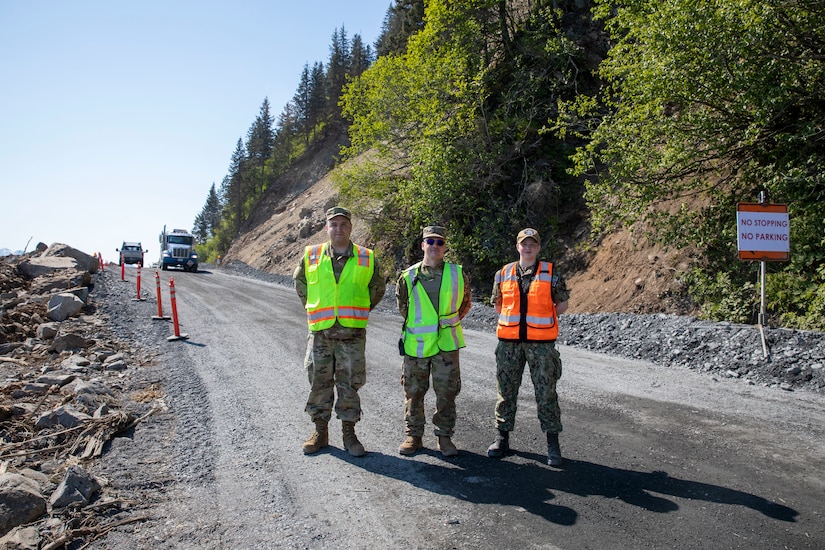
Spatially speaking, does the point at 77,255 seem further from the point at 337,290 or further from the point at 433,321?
the point at 433,321

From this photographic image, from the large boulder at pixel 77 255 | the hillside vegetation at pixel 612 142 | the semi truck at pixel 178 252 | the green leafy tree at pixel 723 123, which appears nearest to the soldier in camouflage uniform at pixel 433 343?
the hillside vegetation at pixel 612 142

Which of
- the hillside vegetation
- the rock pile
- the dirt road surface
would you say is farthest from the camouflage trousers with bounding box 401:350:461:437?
the hillside vegetation

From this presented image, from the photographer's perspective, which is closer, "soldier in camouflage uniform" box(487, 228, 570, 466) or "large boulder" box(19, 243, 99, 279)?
"soldier in camouflage uniform" box(487, 228, 570, 466)

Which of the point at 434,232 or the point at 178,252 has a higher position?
A: the point at 178,252

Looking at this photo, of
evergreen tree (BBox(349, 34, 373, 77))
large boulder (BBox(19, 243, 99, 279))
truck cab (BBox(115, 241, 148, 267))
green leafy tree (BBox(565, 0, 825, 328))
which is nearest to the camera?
green leafy tree (BBox(565, 0, 825, 328))

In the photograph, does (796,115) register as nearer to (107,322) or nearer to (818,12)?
(818,12)

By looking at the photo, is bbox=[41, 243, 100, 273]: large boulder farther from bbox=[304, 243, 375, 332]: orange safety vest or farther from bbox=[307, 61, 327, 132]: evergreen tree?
bbox=[307, 61, 327, 132]: evergreen tree

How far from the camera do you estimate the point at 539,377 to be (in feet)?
15.7

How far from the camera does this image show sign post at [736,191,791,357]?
347 inches

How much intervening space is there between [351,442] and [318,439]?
1.08 feet

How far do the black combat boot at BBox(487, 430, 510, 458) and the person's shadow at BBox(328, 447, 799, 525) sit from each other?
8 centimetres

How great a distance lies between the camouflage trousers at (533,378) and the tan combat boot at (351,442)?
129 centimetres

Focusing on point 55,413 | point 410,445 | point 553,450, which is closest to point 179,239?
point 55,413

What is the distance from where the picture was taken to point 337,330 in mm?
5000
